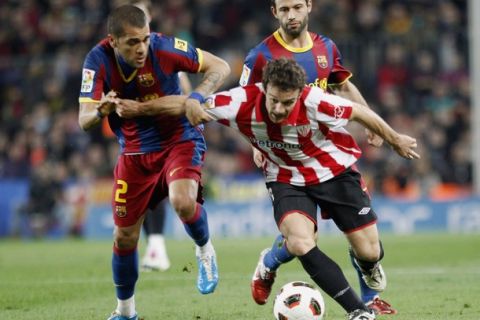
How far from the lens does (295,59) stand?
7719mm

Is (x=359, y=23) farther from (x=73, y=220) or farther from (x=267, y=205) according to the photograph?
(x=73, y=220)

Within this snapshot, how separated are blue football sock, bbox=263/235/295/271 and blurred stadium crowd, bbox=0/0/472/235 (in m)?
10.9

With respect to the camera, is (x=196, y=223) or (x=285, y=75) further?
(x=196, y=223)

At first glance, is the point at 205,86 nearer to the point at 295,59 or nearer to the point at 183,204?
the point at 183,204

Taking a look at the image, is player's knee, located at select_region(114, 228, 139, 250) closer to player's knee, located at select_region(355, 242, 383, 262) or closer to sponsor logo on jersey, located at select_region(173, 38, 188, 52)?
sponsor logo on jersey, located at select_region(173, 38, 188, 52)

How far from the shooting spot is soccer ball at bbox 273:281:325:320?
6.51 m

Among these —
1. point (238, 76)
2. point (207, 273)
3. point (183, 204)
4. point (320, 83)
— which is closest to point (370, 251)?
point (207, 273)

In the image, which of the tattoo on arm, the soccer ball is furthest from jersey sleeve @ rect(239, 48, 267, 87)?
the soccer ball

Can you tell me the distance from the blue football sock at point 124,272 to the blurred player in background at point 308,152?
1.03m

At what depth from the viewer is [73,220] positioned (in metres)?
19.8

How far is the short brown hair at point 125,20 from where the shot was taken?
6.68m

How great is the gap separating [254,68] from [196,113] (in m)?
1.26

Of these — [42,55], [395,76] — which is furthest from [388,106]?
[42,55]

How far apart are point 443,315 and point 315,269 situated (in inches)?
49.9
